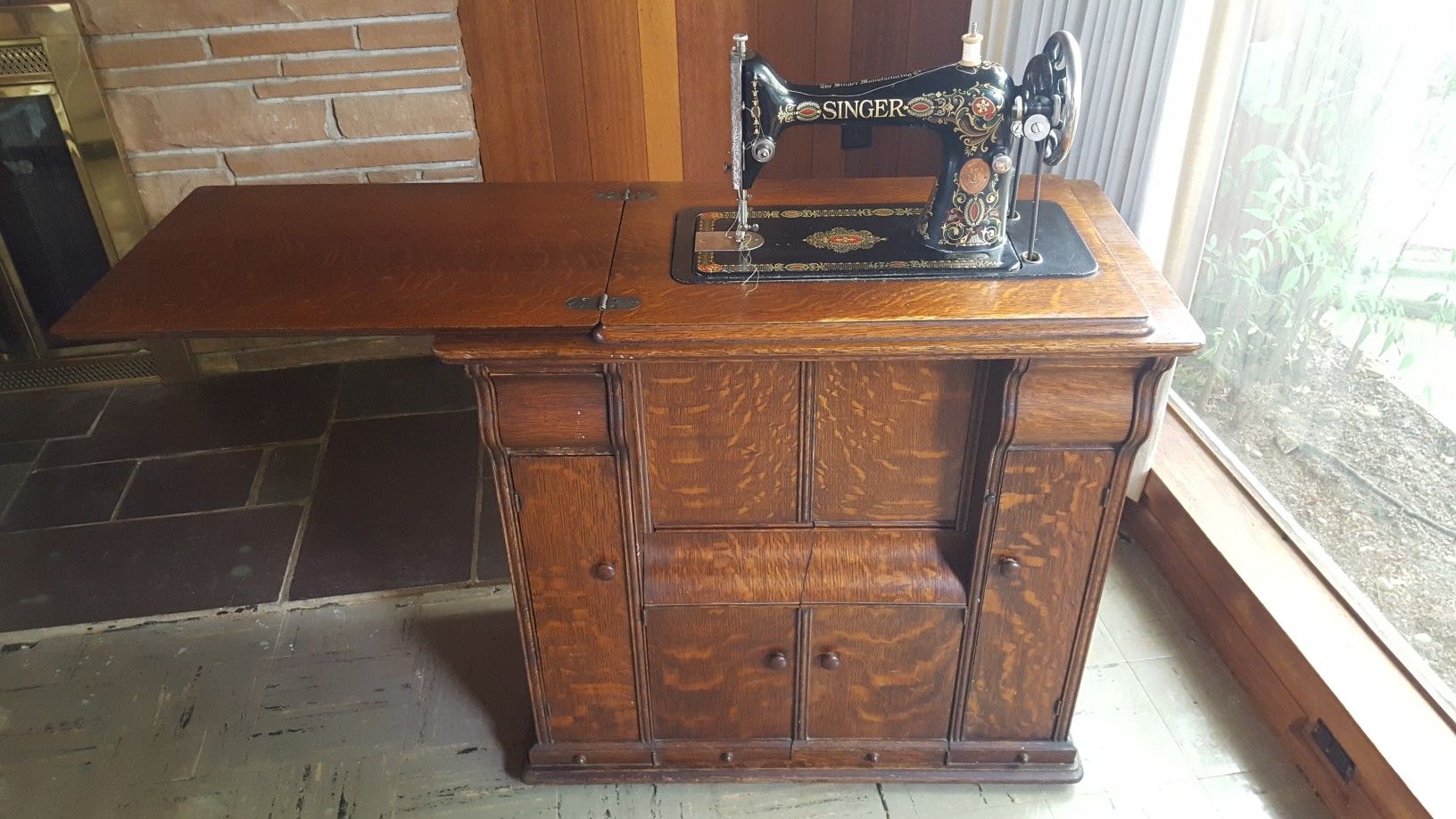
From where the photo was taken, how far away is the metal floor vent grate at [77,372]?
2850 millimetres

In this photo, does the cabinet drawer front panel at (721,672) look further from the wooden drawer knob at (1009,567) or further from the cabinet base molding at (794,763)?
the wooden drawer knob at (1009,567)

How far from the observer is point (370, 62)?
8.20 feet

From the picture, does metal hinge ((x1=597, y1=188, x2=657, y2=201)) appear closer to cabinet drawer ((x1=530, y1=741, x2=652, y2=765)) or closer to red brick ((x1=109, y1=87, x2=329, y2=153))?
cabinet drawer ((x1=530, y1=741, x2=652, y2=765))

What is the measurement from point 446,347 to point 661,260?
1.11ft

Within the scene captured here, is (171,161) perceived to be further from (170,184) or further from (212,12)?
(212,12)

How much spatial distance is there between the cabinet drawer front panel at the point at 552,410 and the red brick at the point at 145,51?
61.1 inches

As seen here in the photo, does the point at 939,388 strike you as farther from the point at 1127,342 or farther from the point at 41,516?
the point at 41,516

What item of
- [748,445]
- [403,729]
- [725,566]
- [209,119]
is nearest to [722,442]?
[748,445]

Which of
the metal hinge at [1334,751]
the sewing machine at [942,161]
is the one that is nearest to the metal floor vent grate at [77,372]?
→ the sewing machine at [942,161]

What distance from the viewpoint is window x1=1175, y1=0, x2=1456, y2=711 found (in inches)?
63.3

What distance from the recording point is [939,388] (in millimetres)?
1523

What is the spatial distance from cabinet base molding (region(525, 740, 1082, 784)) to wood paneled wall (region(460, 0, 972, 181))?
1.41 meters

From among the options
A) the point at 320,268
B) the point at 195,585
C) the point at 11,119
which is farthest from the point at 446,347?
the point at 11,119

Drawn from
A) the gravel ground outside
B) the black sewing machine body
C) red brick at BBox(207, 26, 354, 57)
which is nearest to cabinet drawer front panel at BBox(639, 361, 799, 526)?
the black sewing machine body
